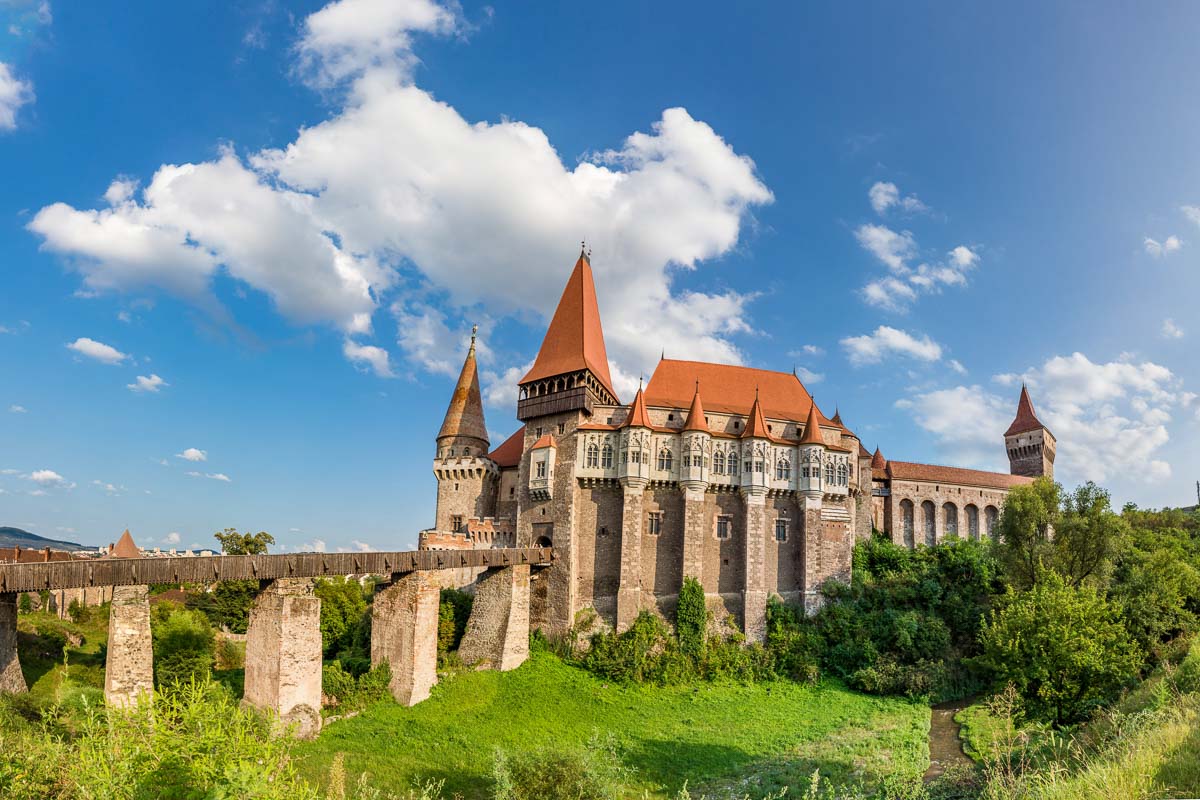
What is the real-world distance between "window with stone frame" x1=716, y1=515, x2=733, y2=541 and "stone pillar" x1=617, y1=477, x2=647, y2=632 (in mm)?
4732

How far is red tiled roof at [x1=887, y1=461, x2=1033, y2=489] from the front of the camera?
1977 inches

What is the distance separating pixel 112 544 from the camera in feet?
190

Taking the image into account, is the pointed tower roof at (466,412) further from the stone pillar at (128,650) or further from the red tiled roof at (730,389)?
the stone pillar at (128,650)

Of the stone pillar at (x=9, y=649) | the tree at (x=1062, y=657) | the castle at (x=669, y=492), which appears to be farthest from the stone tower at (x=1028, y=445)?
the stone pillar at (x=9, y=649)

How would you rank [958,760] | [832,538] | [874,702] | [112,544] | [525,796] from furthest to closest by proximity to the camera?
[112,544]
[832,538]
[874,702]
[958,760]
[525,796]

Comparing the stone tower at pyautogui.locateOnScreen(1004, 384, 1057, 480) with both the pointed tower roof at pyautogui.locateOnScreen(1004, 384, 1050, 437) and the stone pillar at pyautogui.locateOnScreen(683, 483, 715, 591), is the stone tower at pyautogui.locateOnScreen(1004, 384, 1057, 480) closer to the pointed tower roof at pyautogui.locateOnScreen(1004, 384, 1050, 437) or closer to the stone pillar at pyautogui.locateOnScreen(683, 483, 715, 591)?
the pointed tower roof at pyautogui.locateOnScreen(1004, 384, 1050, 437)

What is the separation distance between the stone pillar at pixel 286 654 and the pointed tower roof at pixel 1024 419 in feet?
212

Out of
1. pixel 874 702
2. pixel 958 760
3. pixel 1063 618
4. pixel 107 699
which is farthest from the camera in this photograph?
pixel 874 702

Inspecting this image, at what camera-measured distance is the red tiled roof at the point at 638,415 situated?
38.3 m

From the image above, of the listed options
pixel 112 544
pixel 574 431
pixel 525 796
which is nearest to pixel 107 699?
pixel 525 796

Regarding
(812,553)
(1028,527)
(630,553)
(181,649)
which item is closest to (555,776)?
(630,553)

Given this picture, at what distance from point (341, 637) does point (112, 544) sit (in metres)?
34.2

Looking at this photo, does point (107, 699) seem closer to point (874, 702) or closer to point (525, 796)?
point (525, 796)

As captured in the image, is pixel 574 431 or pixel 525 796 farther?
pixel 574 431
